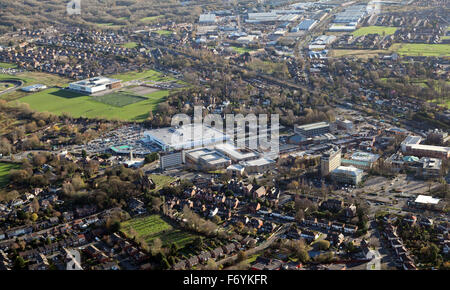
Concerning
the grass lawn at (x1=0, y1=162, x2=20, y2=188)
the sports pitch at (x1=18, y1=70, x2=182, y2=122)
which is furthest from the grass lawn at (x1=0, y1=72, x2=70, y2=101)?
the grass lawn at (x1=0, y1=162, x2=20, y2=188)

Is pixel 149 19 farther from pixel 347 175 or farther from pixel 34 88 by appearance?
pixel 347 175

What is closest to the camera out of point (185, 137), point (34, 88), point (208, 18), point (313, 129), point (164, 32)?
point (185, 137)

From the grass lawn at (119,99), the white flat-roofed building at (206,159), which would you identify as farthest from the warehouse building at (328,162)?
the grass lawn at (119,99)

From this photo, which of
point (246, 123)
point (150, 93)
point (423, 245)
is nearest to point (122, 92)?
point (150, 93)

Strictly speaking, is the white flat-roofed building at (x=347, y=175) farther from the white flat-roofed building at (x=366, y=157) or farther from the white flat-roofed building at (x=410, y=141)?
the white flat-roofed building at (x=410, y=141)

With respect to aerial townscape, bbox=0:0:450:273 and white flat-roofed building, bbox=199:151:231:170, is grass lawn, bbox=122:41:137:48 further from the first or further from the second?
white flat-roofed building, bbox=199:151:231:170

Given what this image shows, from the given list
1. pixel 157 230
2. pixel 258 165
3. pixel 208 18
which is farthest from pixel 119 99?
pixel 208 18

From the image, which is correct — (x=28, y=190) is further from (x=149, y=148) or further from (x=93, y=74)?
(x=93, y=74)
